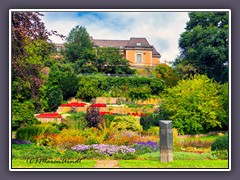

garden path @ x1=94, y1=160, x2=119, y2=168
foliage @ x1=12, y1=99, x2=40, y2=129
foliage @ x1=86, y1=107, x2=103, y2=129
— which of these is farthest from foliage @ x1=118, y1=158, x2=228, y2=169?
foliage @ x1=12, y1=99, x2=40, y2=129

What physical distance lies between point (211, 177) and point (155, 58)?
954 inches

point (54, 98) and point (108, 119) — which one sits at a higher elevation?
point (54, 98)

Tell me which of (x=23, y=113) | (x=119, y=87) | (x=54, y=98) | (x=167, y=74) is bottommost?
(x=23, y=113)

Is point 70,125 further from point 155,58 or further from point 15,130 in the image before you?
point 155,58

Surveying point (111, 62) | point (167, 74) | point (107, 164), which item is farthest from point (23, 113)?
point (111, 62)

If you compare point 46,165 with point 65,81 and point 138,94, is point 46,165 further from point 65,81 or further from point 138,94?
point 138,94

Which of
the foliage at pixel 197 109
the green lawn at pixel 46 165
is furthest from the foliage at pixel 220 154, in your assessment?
the foliage at pixel 197 109

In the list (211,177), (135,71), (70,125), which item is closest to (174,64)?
(135,71)

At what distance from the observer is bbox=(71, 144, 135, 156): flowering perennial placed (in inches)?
549

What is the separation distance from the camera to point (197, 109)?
19641 millimetres

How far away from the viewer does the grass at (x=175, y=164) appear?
1191 cm

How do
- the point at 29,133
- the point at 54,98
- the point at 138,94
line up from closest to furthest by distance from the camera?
the point at 29,133 → the point at 54,98 → the point at 138,94

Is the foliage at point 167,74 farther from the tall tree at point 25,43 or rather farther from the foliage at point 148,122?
the tall tree at point 25,43

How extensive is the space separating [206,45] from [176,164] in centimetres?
1468
